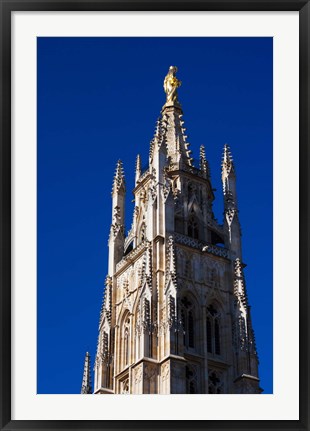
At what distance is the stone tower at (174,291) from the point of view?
44344 millimetres

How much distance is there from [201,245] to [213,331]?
514 centimetres

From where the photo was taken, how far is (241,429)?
59.5ft

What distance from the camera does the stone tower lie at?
4434 cm

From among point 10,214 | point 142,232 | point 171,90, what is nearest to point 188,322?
point 142,232

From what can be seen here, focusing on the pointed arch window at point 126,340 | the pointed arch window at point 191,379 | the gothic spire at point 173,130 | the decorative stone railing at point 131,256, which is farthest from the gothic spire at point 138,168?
the pointed arch window at point 191,379

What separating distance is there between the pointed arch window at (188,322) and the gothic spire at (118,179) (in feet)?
35.1

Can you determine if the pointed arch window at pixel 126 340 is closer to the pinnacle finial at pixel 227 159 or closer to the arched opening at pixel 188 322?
the arched opening at pixel 188 322

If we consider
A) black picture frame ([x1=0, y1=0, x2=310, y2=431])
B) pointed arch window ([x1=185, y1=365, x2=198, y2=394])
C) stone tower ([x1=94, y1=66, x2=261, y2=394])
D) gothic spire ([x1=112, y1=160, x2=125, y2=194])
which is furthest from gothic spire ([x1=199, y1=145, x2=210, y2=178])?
black picture frame ([x1=0, y1=0, x2=310, y2=431])

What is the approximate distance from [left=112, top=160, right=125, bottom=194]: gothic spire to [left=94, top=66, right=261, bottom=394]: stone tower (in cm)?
7

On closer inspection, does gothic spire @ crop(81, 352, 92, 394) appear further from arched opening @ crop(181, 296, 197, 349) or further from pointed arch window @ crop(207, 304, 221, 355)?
pointed arch window @ crop(207, 304, 221, 355)

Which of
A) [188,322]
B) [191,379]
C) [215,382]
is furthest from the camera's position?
[188,322]

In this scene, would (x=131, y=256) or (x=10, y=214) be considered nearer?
(x=10, y=214)

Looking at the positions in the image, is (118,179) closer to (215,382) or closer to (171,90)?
(171,90)

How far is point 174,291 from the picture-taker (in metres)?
45.5
